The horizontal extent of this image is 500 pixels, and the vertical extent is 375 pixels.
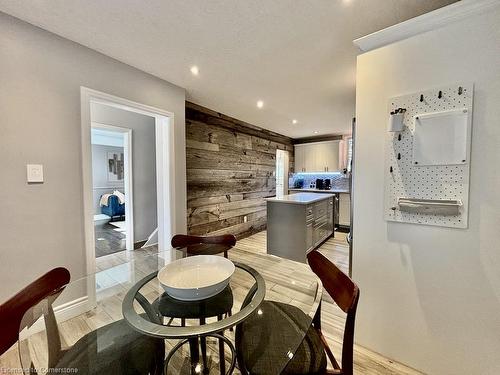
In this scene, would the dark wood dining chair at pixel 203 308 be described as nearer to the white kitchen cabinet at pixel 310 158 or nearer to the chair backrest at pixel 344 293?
the chair backrest at pixel 344 293

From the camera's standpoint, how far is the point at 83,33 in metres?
1.64

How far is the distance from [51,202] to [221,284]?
63.6 inches

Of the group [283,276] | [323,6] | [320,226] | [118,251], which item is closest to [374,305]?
[283,276]

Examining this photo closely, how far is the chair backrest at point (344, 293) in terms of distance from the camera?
Answer: 2.74 ft

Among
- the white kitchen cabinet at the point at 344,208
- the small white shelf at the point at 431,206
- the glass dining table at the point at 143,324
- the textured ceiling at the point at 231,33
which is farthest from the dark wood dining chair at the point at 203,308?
the white kitchen cabinet at the point at 344,208

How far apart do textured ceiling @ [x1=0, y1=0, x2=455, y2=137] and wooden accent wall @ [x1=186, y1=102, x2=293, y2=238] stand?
0.94m

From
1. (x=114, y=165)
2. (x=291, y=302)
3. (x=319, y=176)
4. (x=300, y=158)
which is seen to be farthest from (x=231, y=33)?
(x=114, y=165)

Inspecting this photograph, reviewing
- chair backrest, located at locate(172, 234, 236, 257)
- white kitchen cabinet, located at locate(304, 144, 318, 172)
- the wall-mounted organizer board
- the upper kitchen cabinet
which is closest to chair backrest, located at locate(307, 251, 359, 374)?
the wall-mounted organizer board

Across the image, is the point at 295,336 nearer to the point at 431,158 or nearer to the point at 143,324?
the point at 143,324

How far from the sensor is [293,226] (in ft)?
10.8

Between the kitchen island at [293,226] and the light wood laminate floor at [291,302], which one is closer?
the light wood laminate floor at [291,302]

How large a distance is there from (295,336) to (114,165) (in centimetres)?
750

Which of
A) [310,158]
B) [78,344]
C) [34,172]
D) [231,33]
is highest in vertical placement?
[231,33]

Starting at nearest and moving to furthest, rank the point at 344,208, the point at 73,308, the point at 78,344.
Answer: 1. the point at 78,344
2. the point at 73,308
3. the point at 344,208
